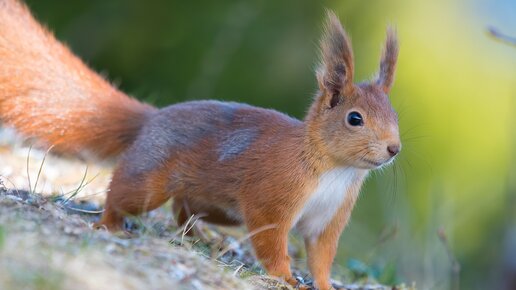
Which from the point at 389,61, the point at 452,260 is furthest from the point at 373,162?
the point at 452,260

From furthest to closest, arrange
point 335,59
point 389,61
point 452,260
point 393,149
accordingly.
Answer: point 452,260
point 389,61
point 335,59
point 393,149

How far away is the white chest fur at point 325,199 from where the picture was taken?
4191 mm

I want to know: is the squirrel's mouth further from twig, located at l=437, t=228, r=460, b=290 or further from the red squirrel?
twig, located at l=437, t=228, r=460, b=290

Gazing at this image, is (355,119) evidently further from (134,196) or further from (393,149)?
(134,196)

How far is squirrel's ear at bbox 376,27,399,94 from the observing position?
445cm

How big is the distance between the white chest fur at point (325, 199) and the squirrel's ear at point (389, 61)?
52 centimetres

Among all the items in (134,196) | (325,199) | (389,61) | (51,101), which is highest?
(389,61)

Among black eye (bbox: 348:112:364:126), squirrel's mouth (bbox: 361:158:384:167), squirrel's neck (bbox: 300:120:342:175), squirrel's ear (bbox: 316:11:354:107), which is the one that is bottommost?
squirrel's neck (bbox: 300:120:342:175)

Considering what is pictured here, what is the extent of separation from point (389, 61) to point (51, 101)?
1.91 m

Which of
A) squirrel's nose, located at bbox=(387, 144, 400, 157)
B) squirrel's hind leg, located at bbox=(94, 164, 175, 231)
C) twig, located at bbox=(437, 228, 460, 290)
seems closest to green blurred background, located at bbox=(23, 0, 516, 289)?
twig, located at bbox=(437, 228, 460, 290)

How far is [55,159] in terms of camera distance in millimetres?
5602

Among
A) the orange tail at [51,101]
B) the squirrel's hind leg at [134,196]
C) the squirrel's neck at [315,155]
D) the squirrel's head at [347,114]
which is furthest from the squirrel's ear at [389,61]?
the orange tail at [51,101]

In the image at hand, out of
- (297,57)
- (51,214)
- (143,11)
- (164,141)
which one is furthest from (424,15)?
(51,214)

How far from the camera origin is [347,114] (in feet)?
13.7
